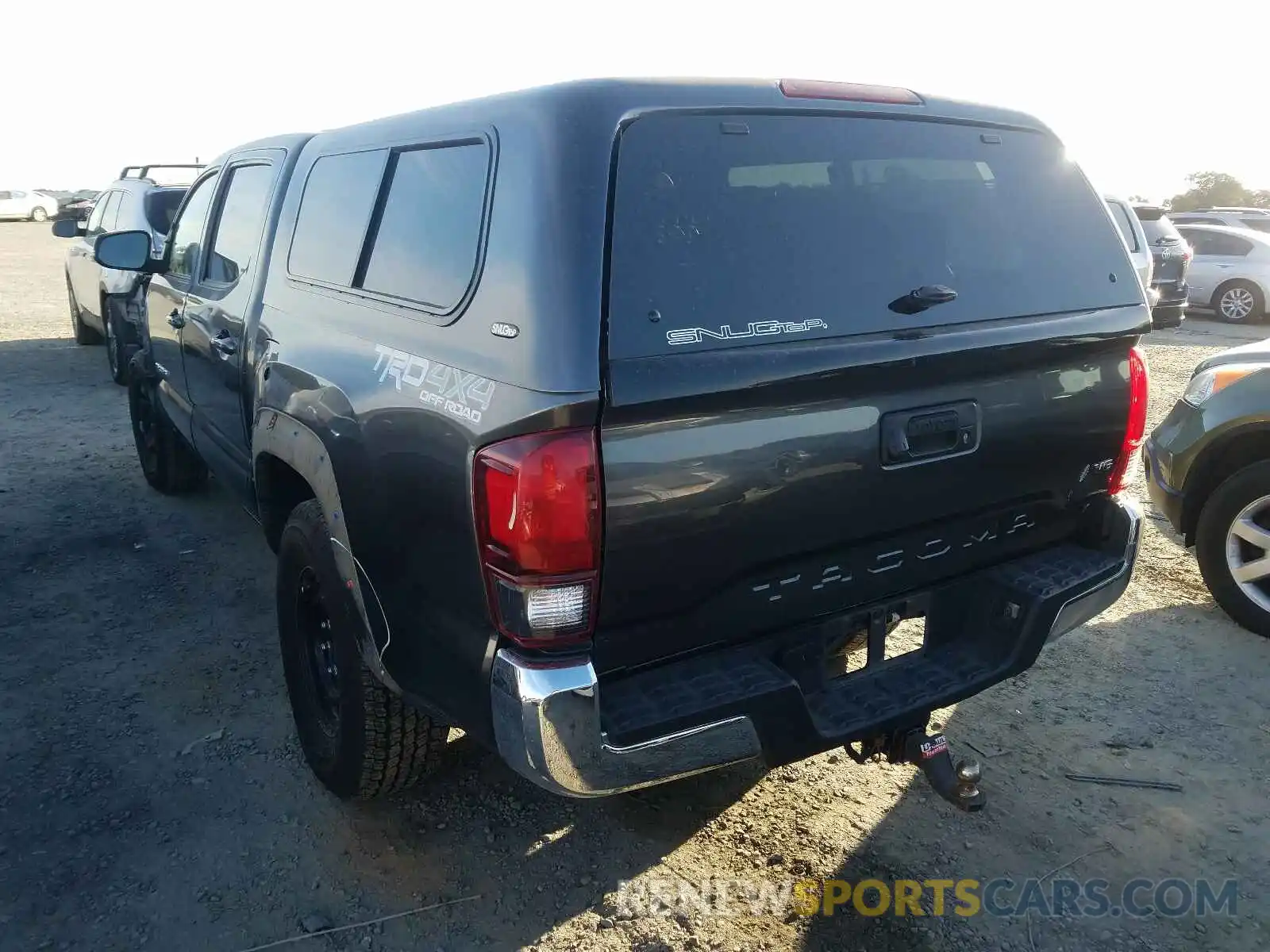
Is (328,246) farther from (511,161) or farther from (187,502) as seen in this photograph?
(187,502)

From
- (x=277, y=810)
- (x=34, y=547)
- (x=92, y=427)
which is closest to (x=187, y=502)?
(x=34, y=547)

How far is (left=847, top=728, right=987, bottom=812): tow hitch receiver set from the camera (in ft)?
8.62

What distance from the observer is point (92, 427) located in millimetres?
7652

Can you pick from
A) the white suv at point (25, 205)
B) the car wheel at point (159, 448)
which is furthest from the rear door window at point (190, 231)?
the white suv at point (25, 205)

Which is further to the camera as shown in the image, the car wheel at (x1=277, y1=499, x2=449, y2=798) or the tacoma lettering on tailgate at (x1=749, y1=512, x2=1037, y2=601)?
the car wheel at (x1=277, y1=499, x2=449, y2=798)

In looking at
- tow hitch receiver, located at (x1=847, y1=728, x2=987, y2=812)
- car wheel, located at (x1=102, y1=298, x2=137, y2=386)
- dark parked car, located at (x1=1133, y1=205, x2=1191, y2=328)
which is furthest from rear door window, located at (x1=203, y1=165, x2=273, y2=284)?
dark parked car, located at (x1=1133, y1=205, x2=1191, y2=328)

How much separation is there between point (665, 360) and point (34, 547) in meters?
4.51

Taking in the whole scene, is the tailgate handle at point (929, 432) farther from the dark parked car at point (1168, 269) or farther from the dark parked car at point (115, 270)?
the dark parked car at point (1168, 269)

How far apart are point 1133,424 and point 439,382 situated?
78.4 inches

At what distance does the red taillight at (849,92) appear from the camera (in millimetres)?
2453

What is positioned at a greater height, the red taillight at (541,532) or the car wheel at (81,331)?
the red taillight at (541,532)

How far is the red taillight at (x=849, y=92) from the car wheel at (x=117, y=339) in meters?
6.34

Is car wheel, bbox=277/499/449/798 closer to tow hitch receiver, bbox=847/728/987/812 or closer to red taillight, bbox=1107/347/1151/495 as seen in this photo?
tow hitch receiver, bbox=847/728/987/812

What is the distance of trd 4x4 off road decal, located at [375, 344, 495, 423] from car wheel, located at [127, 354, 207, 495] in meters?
3.77
